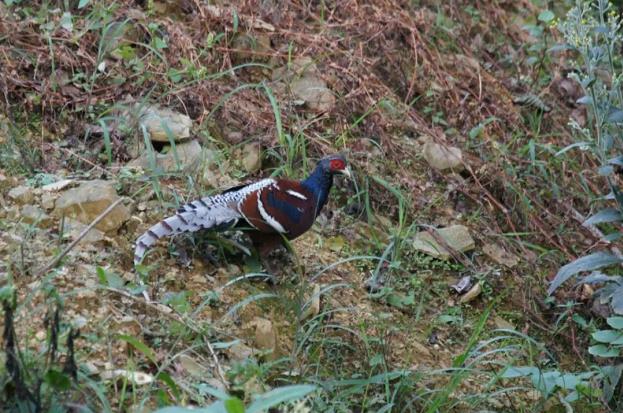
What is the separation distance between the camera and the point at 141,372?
384 cm

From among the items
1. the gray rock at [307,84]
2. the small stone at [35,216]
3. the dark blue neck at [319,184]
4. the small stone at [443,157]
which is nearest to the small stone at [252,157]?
the gray rock at [307,84]

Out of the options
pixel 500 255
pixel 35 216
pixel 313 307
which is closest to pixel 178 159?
pixel 35 216

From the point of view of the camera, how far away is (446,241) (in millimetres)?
5648

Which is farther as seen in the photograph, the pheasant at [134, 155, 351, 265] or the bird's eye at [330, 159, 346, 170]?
the bird's eye at [330, 159, 346, 170]

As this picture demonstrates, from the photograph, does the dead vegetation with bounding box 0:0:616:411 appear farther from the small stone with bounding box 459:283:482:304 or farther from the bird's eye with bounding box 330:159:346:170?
the bird's eye with bounding box 330:159:346:170

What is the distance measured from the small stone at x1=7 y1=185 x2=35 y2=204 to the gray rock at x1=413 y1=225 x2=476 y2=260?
2104 millimetres

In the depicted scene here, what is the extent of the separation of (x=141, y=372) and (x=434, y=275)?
→ 215 cm

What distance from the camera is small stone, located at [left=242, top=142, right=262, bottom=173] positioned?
5.68 meters

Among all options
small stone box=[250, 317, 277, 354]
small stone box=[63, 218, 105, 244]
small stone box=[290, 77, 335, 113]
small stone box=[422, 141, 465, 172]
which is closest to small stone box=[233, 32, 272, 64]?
small stone box=[290, 77, 335, 113]

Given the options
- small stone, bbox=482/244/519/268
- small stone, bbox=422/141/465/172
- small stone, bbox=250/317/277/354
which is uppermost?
small stone, bbox=250/317/277/354

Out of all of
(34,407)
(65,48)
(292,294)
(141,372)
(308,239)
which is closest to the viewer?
(34,407)

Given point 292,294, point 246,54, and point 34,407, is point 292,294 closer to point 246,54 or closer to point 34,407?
point 34,407

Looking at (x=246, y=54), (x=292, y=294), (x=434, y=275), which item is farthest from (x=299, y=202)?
(x=246, y=54)

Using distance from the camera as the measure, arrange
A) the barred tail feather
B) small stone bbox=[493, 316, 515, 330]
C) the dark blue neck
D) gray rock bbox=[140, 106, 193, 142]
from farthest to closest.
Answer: gray rock bbox=[140, 106, 193, 142]
small stone bbox=[493, 316, 515, 330]
the dark blue neck
the barred tail feather
